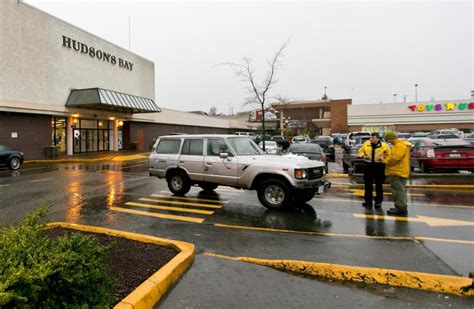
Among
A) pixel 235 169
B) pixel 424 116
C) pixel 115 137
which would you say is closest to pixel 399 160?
pixel 235 169

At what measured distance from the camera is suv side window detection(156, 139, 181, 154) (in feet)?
33.3

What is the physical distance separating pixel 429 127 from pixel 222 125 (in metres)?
36.3

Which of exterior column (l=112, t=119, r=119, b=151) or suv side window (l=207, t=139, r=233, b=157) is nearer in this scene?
suv side window (l=207, t=139, r=233, b=157)

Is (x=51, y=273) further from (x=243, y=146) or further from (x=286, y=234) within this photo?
(x=243, y=146)


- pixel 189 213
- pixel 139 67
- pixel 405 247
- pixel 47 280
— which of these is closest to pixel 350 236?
pixel 405 247

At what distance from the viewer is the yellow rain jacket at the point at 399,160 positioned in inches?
294

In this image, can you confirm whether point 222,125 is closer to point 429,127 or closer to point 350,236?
point 429,127

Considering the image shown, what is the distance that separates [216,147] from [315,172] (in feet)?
9.53

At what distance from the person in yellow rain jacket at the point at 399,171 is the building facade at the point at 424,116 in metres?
50.3

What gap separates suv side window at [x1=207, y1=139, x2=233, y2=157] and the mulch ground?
4283 millimetres

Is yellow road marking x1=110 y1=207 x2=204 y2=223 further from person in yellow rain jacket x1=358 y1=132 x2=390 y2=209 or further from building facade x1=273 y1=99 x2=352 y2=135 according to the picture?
building facade x1=273 y1=99 x2=352 y2=135

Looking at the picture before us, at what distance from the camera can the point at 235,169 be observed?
8531 mm

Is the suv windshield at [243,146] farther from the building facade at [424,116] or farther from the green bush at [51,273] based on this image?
the building facade at [424,116]

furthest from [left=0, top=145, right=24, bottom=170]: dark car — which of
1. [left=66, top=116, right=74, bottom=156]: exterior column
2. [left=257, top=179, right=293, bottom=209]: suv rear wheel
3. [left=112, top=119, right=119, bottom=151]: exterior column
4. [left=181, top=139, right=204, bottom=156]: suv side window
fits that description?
[left=257, top=179, right=293, bottom=209]: suv rear wheel
